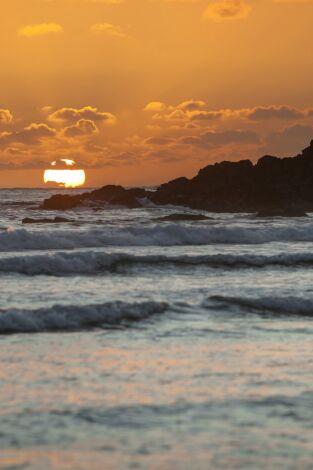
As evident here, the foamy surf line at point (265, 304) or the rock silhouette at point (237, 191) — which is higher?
the rock silhouette at point (237, 191)

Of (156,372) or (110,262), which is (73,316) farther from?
(110,262)

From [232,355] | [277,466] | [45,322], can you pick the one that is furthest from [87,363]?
[277,466]

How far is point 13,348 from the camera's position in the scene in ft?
40.8

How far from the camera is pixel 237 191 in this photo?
85312 mm

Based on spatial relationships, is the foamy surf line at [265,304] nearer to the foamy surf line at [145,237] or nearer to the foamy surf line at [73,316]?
the foamy surf line at [73,316]

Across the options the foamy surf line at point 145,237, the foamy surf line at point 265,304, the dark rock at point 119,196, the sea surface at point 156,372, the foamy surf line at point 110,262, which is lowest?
the sea surface at point 156,372

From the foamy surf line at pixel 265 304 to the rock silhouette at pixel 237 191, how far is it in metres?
61.2

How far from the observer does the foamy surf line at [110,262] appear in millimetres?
24562

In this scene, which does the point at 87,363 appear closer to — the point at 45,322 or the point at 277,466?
the point at 45,322

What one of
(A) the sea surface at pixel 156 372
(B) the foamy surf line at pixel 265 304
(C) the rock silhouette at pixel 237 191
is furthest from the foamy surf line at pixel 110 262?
(C) the rock silhouette at pixel 237 191

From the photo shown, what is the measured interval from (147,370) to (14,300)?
723 centimetres

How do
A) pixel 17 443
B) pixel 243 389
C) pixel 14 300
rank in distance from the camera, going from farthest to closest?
1. pixel 14 300
2. pixel 243 389
3. pixel 17 443

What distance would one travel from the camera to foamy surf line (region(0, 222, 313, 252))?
111ft

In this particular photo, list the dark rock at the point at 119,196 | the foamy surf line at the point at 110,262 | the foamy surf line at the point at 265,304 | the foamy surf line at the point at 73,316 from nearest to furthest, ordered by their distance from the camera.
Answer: the foamy surf line at the point at 73,316, the foamy surf line at the point at 265,304, the foamy surf line at the point at 110,262, the dark rock at the point at 119,196
